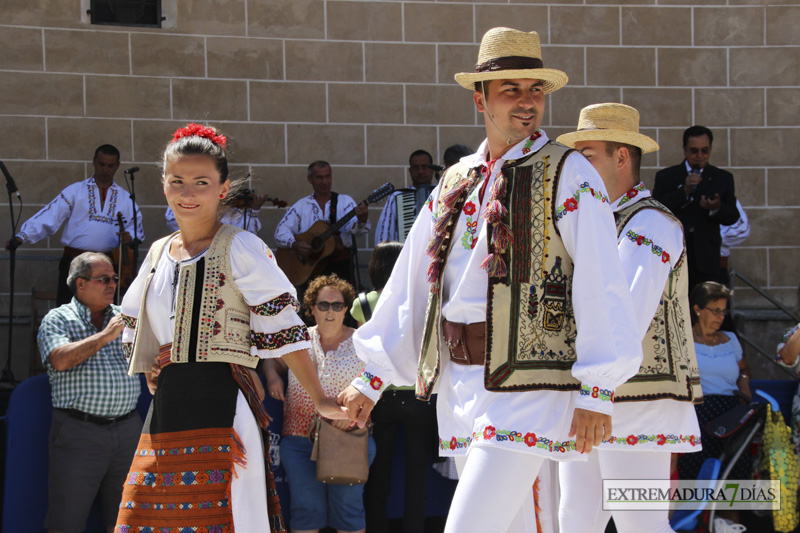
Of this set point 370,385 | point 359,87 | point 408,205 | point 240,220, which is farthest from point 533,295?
point 359,87

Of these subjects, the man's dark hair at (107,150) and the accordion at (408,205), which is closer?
the accordion at (408,205)

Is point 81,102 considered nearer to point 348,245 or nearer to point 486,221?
point 348,245

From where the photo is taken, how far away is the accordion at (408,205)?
8281 mm

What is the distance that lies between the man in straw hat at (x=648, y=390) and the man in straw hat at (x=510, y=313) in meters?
0.66

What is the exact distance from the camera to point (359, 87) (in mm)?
9523

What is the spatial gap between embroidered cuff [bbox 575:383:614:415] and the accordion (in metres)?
5.41

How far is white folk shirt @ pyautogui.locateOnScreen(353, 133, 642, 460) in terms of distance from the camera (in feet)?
9.35

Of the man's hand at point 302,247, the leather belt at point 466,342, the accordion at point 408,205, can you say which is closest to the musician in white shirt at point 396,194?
the accordion at point 408,205

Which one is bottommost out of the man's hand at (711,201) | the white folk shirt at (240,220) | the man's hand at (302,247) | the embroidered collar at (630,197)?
the man's hand at (302,247)

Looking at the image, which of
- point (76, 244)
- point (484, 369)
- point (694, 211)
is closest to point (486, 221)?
point (484, 369)

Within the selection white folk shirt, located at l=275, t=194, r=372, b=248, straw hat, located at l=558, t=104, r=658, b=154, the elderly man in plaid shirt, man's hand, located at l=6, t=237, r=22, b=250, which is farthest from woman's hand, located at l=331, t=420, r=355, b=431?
man's hand, located at l=6, t=237, r=22, b=250

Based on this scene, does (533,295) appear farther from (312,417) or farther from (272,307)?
(312,417)

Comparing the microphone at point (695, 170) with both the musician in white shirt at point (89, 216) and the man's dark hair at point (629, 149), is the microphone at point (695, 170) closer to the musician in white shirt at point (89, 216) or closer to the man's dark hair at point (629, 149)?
the man's dark hair at point (629, 149)

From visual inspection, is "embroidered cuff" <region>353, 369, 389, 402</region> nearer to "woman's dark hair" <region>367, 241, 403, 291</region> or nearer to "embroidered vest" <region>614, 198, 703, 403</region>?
"embroidered vest" <region>614, 198, 703, 403</region>
